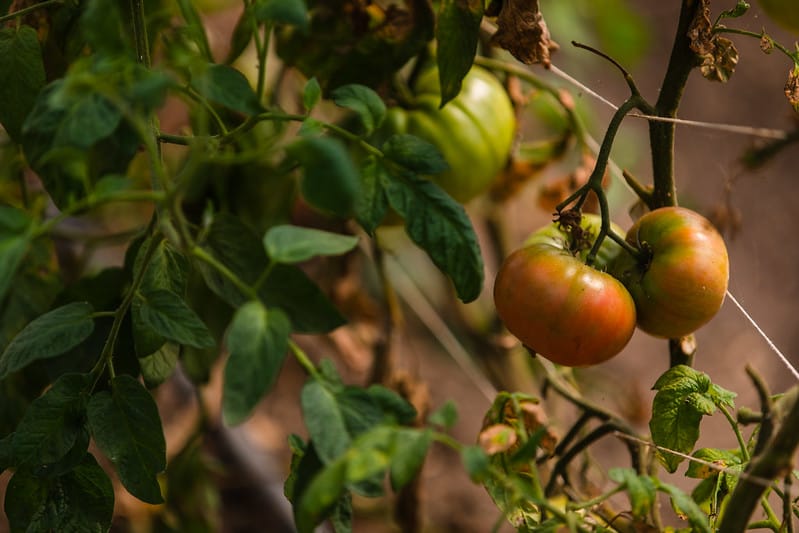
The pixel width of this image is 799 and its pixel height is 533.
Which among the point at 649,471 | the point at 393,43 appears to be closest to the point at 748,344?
the point at 649,471

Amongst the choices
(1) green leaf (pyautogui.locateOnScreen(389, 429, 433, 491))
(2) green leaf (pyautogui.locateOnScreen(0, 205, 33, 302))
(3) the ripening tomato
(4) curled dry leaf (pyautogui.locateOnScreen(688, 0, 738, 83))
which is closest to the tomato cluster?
(3) the ripening tomato

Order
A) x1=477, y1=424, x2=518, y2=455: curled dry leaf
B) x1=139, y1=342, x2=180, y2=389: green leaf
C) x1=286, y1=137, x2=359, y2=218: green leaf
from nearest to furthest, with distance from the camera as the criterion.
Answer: x1=286, y1=137, x2=359, y2=218: green leaf → x1=477, y1=424, x2=518, y2=455: curled dry leaf → x1=139, y1=342, x2=180, y2=389: green leaf

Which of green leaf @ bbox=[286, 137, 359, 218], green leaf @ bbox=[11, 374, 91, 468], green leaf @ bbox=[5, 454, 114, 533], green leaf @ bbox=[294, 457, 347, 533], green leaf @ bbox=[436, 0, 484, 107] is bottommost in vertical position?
green leaf @ bbox=[5, 454, 114, 533]

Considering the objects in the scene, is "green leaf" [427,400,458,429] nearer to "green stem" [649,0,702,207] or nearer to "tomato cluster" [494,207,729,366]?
"tomato cluster" [494,207,729,366]

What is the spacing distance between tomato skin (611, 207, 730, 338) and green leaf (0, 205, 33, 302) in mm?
399

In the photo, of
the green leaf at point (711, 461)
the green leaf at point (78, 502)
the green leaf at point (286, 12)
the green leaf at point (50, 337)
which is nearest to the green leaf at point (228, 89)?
the green leaf at point (286, 12)

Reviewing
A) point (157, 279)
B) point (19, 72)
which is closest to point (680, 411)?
point (157, 279)

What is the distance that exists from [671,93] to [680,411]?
0.22 m

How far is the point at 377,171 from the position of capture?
560 millimetres

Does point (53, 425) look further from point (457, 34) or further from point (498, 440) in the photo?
point (457, 34)

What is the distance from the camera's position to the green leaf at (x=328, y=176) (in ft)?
1.31

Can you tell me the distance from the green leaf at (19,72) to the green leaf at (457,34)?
0.27 meters

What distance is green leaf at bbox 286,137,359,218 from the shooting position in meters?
0.40

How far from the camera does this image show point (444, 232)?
0.55 m
